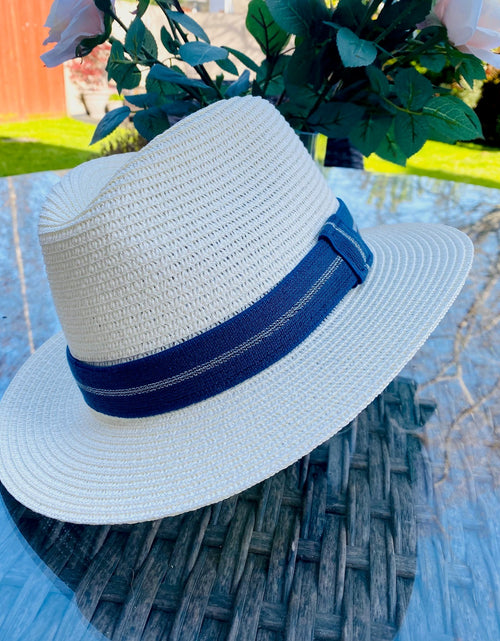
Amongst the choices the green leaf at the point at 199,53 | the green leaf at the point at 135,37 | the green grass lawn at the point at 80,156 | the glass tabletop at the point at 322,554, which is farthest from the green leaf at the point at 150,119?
the green grass lawn at the point at 80,156

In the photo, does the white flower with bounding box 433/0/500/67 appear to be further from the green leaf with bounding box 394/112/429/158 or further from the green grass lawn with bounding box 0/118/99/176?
the green grass lawn with bounding box 0/118/99/176

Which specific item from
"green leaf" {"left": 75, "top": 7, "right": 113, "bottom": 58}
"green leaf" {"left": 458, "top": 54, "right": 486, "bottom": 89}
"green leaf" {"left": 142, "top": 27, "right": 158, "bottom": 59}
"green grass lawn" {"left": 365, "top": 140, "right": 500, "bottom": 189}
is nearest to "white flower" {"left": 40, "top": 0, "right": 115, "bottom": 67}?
"green leaf" {"left": 75, "top": 7, "right": 113, "bottom": 58}

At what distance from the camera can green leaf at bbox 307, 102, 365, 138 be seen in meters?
1.11

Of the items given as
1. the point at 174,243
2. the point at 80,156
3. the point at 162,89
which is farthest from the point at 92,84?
the point at 174,243

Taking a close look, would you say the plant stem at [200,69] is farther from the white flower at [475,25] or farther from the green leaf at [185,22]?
the white flower at [475,25]

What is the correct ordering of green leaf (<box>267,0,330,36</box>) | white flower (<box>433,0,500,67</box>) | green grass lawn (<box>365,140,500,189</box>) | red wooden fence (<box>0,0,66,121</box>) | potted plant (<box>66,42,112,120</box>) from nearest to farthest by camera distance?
white flower (<box>433,0,500,67</box>) < green leaf (<box>267,0,330,36</box>) < green grass lawn (<box>365,140,500,189</box>) < red wooden fence (<box>0,0,66,121</box>) < potted plant (<box>66,42,112,120</box>)

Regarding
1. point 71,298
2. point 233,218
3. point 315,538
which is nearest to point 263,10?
point 233,218

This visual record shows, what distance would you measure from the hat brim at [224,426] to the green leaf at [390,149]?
24 centimetres

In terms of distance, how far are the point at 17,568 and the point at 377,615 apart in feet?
1.40

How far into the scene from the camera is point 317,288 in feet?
2.88

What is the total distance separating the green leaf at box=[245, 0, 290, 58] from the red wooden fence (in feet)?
22.4

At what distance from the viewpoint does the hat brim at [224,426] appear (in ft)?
2.43

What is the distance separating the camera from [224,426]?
79 centimetres

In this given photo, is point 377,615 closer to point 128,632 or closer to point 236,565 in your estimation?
point 236,565
